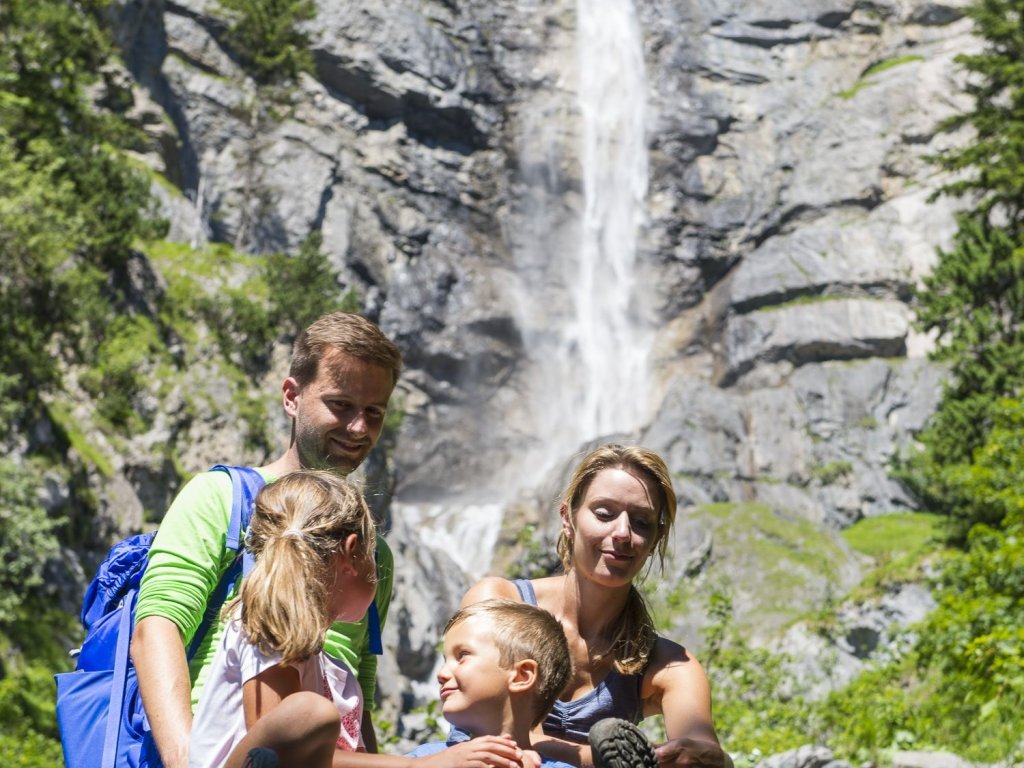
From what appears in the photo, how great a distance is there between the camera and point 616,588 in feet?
11.6

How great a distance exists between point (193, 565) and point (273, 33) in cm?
3619

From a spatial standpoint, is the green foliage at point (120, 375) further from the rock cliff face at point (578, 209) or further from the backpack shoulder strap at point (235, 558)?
the backpack shoulder strap at point (235, 558)

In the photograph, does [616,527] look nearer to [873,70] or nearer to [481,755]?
[481,755]

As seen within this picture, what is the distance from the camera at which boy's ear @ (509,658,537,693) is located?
9.73ft

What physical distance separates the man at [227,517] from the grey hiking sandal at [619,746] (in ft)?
2.54

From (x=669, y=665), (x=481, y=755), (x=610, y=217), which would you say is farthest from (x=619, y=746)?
(x=610, y=217)

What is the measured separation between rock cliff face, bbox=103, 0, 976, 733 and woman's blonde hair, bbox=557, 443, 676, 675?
29617mm

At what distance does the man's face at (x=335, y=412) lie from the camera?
10.6 feet

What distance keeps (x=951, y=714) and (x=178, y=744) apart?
5836 mm

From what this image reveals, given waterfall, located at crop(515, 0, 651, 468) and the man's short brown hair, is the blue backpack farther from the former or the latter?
waterfall, located at crop(515, 0, 651, 468)

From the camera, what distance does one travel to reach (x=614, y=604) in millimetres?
3570

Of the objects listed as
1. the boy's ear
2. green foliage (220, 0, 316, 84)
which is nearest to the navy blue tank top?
the boy's ear

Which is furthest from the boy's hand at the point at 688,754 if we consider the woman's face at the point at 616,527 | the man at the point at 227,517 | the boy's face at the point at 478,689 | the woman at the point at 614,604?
the man at the point at 227,517

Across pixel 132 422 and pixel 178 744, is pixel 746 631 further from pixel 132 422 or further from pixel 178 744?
pixel 178 744
